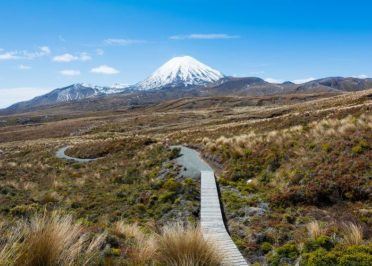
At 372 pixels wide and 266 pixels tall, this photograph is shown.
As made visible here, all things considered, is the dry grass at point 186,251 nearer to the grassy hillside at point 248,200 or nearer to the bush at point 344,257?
the grassy hillside at point 248,200

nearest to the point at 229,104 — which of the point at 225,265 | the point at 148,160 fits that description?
the point at 148,160

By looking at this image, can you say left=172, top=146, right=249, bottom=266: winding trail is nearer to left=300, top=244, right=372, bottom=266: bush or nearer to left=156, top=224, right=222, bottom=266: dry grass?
left=156, top=224, right=222, bottom=266: dry grass

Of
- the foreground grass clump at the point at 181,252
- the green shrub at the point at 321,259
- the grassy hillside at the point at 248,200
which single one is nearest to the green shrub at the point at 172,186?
the grassy hillside at the point at 248,200

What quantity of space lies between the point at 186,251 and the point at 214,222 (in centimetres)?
762

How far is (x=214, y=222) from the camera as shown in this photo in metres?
13.7

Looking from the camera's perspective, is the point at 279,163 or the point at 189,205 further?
the point at 279,163

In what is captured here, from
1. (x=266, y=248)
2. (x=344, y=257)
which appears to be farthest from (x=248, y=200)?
(x=344, y=257)

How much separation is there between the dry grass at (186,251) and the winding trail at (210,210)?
635mm

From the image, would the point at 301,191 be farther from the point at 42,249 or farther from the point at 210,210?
the point at 42,249

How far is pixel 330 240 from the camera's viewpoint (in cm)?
1025

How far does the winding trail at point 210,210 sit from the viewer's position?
9.77 metres

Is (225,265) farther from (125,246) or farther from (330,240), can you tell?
(330,240)

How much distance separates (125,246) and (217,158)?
787 inches

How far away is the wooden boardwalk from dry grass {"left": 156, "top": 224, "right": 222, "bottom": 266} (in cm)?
70
